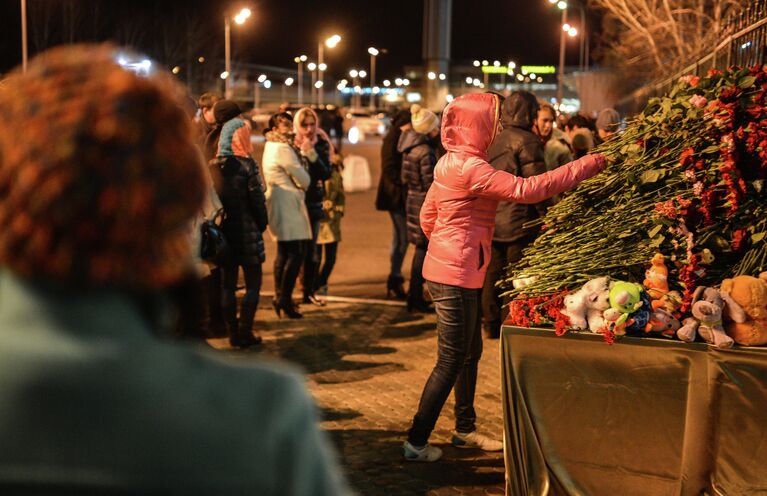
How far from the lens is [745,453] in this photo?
164 inches

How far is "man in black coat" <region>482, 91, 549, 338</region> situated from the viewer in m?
7.37

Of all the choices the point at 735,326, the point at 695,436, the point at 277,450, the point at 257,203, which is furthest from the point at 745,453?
the point at 257,203

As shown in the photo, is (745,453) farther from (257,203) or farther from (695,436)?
(257,203)

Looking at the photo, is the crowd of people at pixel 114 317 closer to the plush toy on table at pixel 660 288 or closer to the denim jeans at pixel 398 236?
the plush toy on table at pixel 660 288

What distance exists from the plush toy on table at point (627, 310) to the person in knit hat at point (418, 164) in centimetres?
457

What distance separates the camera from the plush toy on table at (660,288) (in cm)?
430

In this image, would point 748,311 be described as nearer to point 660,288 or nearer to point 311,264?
point 660,288

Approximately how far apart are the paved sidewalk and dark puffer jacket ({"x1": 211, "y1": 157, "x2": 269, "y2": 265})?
928 mm

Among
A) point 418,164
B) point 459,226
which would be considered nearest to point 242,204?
point 418,164

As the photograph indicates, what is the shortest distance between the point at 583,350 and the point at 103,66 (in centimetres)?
341

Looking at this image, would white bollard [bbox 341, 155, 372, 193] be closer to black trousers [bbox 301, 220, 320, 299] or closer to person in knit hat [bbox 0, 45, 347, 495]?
black trousers [bbox 301, 220, 320, 299]

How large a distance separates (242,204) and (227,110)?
3.23ft

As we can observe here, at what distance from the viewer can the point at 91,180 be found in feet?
4.08

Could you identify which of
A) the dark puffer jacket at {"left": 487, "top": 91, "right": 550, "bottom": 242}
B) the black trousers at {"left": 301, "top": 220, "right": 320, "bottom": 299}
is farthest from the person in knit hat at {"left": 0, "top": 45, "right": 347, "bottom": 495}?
the black trousers at {"left": 301, "top": 220, "right": 320, "bottom": 299}
